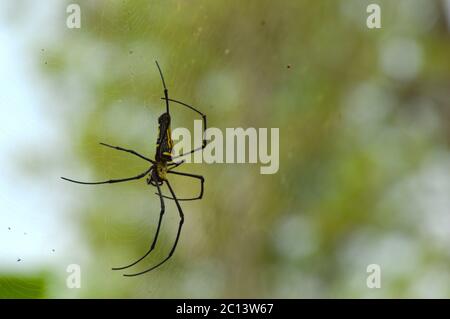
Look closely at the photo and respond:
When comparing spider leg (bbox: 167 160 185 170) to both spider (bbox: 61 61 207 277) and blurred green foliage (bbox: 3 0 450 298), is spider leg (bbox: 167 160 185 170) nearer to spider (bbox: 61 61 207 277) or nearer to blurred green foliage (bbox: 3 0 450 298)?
spider (bbox: 61 61 207 277)

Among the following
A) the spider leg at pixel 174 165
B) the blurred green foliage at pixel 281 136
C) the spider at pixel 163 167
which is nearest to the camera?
the spider at pixel 163 167

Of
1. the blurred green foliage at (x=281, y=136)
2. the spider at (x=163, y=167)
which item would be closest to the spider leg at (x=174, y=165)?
the spider at (x=163, y=167)

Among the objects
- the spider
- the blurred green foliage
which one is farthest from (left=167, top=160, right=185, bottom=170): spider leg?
the blurred green foliage

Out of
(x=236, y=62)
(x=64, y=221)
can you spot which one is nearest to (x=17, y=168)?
(x=64, y=221)

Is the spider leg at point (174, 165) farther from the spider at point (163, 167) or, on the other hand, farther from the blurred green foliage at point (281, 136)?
the blurred green foliage at point (281, 136)

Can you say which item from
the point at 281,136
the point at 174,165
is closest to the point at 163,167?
the point at 174,165

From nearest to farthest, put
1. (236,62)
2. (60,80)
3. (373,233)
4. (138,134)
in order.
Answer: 1. (138,134)
2. (60,80)
3. (236,62)
4. (373,233)

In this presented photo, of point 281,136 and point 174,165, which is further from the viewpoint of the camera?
point 281,136

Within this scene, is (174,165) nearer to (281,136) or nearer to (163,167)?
(163,167)

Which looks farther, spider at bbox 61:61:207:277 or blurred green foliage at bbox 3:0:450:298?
blurred green foliage at bbox 3:0:450:298
